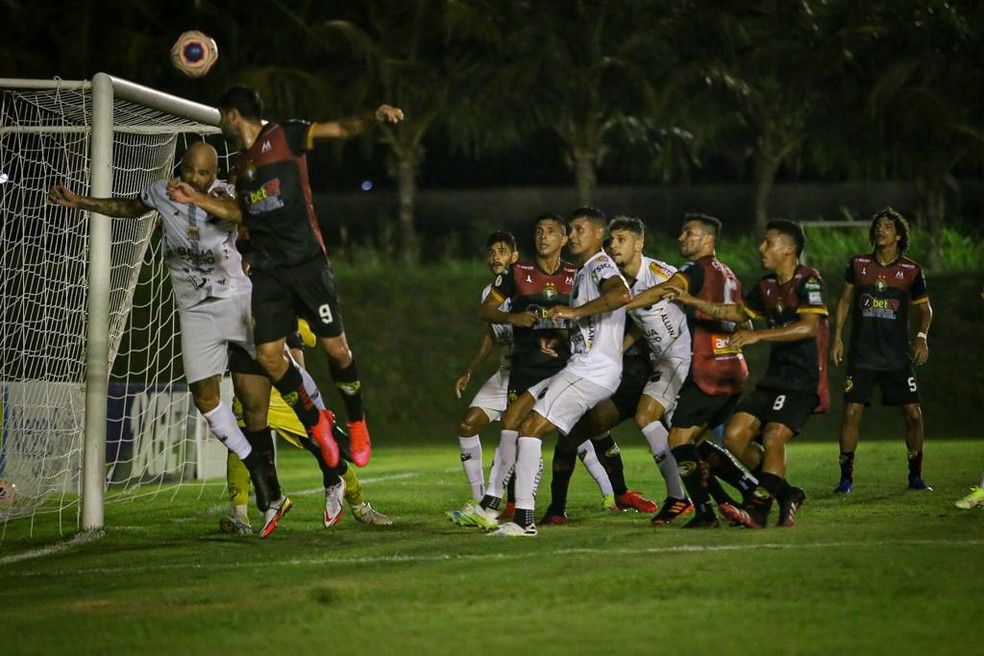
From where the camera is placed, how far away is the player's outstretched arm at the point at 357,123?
25.9 feet

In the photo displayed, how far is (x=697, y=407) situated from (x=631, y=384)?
99cm

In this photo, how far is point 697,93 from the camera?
1083 inches

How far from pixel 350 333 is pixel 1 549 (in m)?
15.2

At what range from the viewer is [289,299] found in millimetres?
8570

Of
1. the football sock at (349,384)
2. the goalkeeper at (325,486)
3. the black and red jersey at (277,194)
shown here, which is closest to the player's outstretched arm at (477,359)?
the goalkeeper at (325,486)

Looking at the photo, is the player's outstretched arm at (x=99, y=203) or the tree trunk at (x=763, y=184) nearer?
the player's outstretched arm at (x=99, y=203)

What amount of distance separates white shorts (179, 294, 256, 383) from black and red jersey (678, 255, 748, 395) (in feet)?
8.99

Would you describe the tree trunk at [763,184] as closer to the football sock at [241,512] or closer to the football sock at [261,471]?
the football sock at [241,512]

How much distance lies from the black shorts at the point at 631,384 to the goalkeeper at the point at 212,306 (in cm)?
223

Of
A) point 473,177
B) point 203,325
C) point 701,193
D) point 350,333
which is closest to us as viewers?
point 203,325

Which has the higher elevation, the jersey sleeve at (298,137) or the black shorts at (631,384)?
the jersey sleeve at (298,137)

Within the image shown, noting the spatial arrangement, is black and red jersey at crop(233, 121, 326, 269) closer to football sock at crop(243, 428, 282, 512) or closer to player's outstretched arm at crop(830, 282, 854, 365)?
football sock at crop(243, 428, 282, 512)

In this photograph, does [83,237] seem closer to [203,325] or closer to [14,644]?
[203,325]

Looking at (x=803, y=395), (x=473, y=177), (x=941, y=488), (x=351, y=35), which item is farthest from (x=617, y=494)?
(x=473, y=177)
